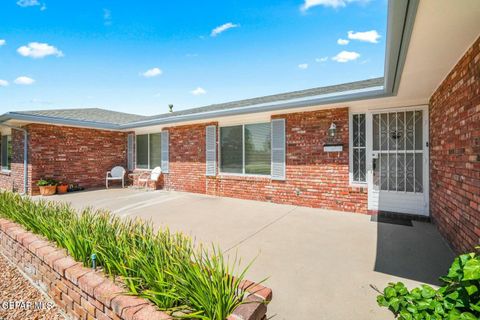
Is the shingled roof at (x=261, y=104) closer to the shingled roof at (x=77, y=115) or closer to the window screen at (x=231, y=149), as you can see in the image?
the shingled roof at (x=77, y=115)

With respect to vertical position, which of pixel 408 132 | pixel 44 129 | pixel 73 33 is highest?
pixel 73 33

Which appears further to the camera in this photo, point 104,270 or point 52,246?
point 52,246

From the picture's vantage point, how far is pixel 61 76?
8.87 meters

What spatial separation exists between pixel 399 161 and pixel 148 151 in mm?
9179

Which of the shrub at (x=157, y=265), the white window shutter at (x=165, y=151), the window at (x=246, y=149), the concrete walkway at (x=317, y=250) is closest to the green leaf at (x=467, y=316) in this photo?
the concrete walkway at (x=317, y=250)

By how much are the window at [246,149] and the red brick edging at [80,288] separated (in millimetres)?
5320

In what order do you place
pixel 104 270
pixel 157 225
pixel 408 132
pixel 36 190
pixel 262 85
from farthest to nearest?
pixel 262 85 → pixel 36 190 → pixel 408 132 → pixel 157 225 → pixel 104 270

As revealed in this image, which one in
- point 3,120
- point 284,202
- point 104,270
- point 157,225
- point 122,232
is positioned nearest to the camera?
point 104,270

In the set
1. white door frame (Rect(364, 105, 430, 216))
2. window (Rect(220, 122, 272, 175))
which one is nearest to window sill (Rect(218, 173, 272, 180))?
window (Rect(220, 122, 272, 175))

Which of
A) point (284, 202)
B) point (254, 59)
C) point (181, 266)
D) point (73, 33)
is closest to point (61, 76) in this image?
point (73, 33)

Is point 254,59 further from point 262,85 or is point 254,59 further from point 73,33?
point 73,33

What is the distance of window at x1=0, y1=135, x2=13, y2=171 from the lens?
33.4 ft

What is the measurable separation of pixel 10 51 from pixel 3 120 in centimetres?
241

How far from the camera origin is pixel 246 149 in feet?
24.1
